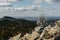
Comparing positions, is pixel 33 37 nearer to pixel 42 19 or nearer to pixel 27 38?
pixel 27 38

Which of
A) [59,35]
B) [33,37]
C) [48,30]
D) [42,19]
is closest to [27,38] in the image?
[33,37]

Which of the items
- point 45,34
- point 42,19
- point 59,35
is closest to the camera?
point 59,35

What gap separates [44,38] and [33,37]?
1094 millimetres

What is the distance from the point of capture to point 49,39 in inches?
768

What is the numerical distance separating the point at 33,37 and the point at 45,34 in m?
1.14

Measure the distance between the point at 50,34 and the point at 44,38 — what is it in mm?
655

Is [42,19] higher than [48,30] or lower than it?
lower

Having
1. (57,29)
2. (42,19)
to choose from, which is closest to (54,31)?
(57,29)

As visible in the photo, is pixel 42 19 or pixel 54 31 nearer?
pixel 54 31

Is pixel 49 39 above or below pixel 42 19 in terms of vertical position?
above

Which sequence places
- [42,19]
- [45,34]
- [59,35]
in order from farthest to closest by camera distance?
[42,19] → [45,34] → [59,35]

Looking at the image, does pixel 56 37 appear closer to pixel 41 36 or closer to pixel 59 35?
pixel 59 35

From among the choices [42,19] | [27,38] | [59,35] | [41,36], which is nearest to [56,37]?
[59,35]

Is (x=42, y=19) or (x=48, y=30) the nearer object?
(x=48, y=30)
